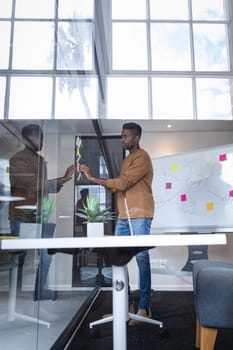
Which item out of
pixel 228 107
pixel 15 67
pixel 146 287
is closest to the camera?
pixel 15 67

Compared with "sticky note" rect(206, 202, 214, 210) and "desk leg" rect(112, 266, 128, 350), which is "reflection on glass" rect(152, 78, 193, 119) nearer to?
"sticky note" rect(206, 202, 214, 210)

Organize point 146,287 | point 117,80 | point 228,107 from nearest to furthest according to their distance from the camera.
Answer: point 146,287 → point 228,107 → point 117,80

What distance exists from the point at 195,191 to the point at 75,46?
1945 mm

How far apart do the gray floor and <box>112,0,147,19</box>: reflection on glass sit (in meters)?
3.92

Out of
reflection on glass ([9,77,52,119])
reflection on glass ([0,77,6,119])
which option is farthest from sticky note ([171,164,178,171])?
reflection on glass ([0,77,6,119])

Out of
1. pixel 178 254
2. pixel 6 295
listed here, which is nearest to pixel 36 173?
pixel 6 295

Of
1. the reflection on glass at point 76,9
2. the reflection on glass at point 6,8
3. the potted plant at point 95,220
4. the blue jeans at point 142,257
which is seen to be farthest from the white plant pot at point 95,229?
the reflection on glass at point 76,9

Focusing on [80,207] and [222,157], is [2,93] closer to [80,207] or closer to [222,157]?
[80,207]

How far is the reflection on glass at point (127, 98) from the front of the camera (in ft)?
12.6

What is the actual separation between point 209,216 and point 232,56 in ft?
7.97

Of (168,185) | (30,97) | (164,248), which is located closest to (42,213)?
(30,97)

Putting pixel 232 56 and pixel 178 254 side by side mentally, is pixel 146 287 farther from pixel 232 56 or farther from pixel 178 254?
pixel 232 56

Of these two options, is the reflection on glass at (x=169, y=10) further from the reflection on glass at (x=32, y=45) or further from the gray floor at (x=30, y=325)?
the gray floor at (x=30, y=325)

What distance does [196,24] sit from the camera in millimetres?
4266
